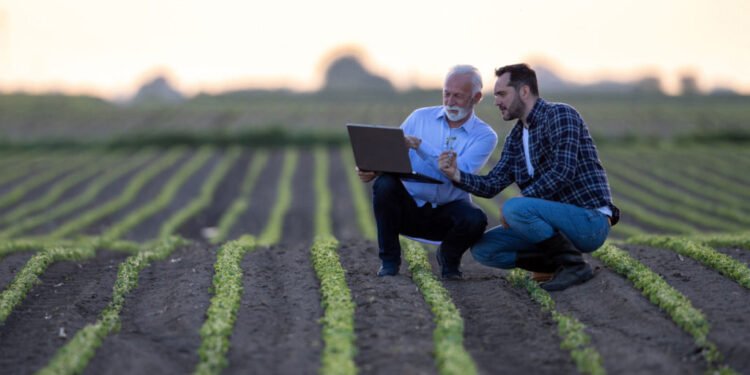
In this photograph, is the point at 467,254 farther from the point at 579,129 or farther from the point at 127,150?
the point at 127,150

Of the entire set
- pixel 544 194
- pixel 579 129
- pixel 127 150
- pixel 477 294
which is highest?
pixel 579 129

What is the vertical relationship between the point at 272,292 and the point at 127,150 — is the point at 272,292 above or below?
above

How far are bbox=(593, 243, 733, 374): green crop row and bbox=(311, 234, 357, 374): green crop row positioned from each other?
2455 millimetres

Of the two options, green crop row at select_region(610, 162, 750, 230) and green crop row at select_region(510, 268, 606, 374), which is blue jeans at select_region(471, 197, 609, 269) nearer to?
green crop row at select_region(510, 268, 606, 374)

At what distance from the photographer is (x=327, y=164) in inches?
1339

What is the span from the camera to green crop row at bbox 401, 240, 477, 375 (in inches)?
224

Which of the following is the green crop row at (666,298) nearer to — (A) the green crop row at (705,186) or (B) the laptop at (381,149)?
(B) the laptop at (381,149)

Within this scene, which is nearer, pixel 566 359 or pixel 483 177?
pixel 566 359

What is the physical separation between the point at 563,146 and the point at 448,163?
3.32 feet

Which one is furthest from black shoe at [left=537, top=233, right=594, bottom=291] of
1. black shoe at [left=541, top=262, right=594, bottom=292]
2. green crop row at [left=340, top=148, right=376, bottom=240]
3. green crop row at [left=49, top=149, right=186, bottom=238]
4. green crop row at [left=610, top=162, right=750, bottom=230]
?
green crop row at [left=49, top=149, right=186, bottom=238]

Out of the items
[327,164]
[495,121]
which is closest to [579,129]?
[327,164]

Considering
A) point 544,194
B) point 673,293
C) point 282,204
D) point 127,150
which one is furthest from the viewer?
point 127,150

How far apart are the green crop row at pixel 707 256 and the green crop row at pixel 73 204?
1270cm

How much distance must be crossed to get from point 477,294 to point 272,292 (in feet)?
6.14
